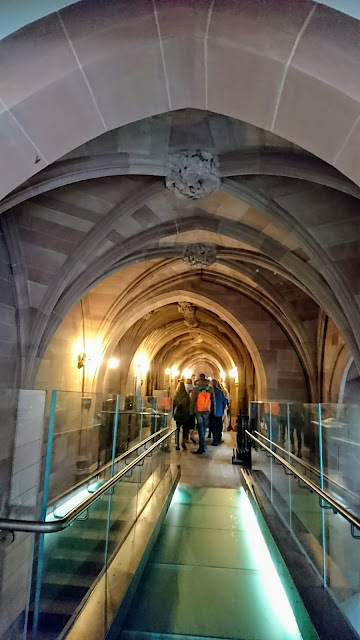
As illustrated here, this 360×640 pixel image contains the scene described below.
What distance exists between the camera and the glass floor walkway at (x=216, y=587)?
7.17 ft

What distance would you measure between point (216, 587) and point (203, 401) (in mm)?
4576

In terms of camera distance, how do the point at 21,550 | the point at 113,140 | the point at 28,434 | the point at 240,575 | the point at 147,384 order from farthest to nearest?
the point at 147,384, the point at 113,140, the point at 240,575, the point at 28,434, the point at 21,550

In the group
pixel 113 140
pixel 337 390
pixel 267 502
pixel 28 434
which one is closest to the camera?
pixel 28 434

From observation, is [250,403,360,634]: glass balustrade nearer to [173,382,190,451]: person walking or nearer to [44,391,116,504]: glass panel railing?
[44,391,116,504]: glass panel railing

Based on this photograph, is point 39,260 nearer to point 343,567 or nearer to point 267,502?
point 267,502

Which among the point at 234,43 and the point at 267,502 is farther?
the point at 267,502

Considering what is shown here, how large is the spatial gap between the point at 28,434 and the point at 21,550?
516 mm

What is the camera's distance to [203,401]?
726cm

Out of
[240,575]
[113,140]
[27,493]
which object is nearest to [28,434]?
[27,493]

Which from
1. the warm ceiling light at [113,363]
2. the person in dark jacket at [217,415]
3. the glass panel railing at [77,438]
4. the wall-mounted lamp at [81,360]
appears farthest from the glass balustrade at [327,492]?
the warm ceiling light at [113,363]

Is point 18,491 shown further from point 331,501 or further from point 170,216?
point 170,216

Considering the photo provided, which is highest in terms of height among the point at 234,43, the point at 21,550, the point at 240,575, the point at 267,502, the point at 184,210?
the point at 184,210

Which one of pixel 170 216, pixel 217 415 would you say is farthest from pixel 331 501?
pixel 217 415

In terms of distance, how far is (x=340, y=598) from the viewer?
205cm
